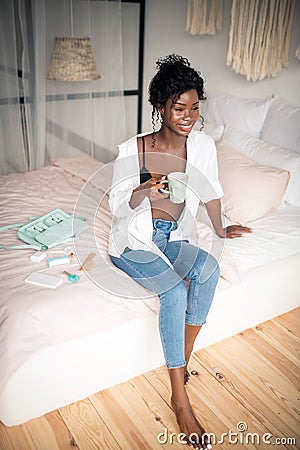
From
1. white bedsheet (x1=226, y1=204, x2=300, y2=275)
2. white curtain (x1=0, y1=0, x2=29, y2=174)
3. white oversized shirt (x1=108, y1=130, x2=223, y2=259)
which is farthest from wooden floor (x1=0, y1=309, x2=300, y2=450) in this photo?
white curtain (x1=0, y1=0, x2=29, y2=174)

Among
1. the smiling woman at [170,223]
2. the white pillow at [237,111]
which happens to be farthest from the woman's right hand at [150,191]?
the white pillow at [237,111]

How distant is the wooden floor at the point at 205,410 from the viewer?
5.18ft

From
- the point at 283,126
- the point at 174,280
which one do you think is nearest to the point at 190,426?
the point at 174,280

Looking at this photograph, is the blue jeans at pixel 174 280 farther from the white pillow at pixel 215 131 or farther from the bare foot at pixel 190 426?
the white pillow at pixel 215 131

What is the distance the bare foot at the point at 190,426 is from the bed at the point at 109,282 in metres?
0.27

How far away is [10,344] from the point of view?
4.98 ft

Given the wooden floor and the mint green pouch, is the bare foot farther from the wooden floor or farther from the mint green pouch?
the mint green pouch

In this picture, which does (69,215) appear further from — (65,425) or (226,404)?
(226,404)

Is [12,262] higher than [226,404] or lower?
higher

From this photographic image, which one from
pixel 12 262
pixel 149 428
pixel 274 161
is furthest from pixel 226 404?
pixel 274 161

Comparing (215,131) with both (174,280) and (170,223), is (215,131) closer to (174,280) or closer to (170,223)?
(170,223)

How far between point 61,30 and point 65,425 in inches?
96.8

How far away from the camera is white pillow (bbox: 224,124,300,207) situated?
230 cm

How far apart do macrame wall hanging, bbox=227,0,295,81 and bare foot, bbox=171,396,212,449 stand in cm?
183
